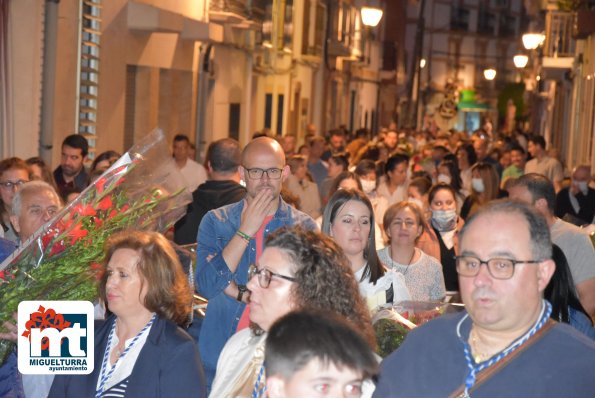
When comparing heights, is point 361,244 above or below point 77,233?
below

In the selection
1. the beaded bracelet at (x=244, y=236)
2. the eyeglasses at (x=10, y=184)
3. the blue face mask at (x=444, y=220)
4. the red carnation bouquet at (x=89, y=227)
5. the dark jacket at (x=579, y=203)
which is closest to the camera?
the red carnation bouquet at (x=89, y=227)

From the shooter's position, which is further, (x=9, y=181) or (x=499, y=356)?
(x=9, y=181)

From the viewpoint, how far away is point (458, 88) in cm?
7950

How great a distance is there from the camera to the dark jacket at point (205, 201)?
8.77 metres

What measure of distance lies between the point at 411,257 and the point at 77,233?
138 inches

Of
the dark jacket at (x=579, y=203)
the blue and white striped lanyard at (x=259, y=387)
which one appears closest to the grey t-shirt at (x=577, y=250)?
the blue and white striped lanyard at (x=259, y=387)

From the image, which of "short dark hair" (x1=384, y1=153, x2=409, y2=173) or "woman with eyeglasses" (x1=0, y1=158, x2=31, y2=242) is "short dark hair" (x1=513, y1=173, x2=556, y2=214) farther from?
"short dark hair" (x1=384, y1=153, x2=409, y2=173)

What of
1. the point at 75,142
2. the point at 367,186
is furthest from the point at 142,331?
the point at 367,186

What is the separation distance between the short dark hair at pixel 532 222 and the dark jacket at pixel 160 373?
1.22m

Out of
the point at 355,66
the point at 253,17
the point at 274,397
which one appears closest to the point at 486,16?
the point at 355,66

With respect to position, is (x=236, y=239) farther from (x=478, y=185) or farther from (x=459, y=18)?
(x=459, y=18)

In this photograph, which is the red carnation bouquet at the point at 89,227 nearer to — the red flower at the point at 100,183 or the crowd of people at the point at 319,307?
the red flower at the point at 100,183

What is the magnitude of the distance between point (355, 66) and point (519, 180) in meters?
41.6

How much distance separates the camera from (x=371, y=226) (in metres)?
7.16
